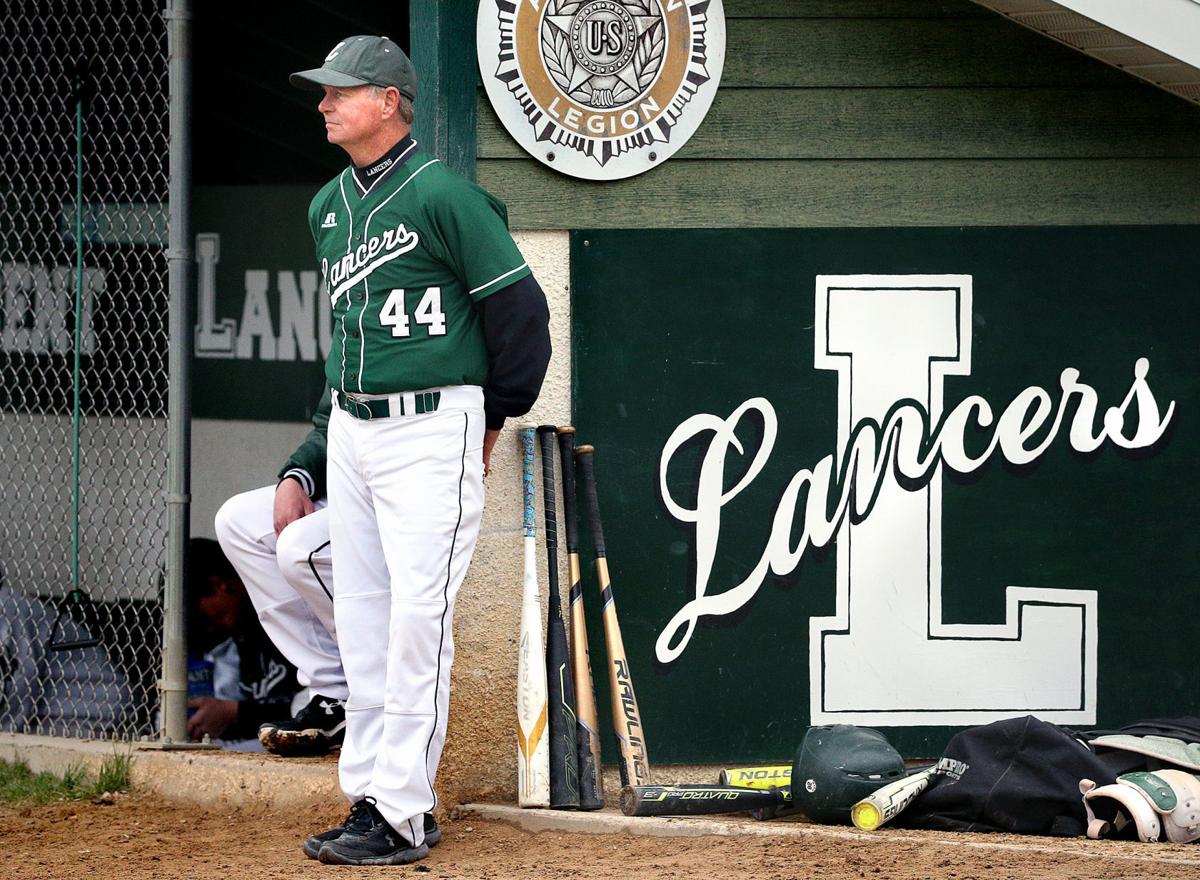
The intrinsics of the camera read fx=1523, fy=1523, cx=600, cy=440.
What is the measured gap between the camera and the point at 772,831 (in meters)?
3.97

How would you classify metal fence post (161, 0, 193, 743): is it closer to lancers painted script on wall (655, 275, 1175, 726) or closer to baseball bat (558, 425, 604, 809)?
baseball bat (558, 425, 604, 809)

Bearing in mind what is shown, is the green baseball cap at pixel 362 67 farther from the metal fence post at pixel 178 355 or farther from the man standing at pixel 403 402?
the metal fence post at pixel 178 355

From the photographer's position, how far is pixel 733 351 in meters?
4.58

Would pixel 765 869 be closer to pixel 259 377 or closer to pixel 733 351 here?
pixel 733 351

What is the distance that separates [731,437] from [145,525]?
2996mm

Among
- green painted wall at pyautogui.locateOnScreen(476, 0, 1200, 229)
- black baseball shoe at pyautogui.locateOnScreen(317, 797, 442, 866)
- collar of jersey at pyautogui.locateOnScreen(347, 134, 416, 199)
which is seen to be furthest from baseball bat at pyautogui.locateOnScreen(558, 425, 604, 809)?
collar of jersey at pyautogui.locateOnScreen(347, 134, 416, 199)

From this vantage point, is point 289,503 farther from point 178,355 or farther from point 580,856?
point 580,856

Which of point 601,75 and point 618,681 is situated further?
point 601,75

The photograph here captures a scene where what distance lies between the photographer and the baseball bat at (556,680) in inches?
167

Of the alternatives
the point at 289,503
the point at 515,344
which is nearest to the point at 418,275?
the point at 515,344

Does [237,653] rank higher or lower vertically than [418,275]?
lower

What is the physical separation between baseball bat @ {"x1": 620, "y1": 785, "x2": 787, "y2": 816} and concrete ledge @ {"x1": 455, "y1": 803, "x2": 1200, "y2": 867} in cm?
2

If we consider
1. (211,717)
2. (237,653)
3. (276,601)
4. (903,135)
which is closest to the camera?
(903,135)

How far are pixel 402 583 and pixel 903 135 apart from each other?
2063mm
